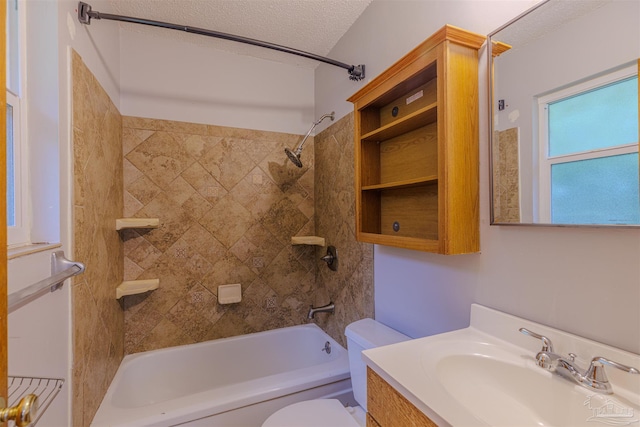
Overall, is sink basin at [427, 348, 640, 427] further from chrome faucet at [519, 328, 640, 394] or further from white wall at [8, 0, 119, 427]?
white wall at [8, 0, 119, 427]

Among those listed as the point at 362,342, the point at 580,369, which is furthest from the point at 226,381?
the point at 580,369

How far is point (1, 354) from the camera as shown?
0.45 metres

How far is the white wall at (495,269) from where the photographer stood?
2.28 ft

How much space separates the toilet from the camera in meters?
1.25

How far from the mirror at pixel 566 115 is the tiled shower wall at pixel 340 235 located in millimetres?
910

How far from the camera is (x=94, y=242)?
1315mm

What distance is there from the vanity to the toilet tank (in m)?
0.42

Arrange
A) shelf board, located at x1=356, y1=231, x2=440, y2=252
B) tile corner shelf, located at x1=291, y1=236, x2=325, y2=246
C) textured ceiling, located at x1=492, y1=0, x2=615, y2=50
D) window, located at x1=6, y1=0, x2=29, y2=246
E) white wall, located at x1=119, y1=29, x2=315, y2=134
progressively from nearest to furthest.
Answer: textured ceiling, located at x1=492, y1=0, x2=615, y2=50, window, located at x1=6, y1=0, x2=29, y2=246, shelf board, located at x1=356, y1=231, x2=440, y2=252, white wall, located at x1=119, y1=29, x2=315, y2=134, tile corner shelf, located at x1=291, y1=236, x2=325, y2=246

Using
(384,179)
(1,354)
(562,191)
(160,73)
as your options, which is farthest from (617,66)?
(160,73)

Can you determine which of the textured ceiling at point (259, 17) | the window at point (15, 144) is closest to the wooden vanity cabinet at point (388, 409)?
the window at point (15, 144)

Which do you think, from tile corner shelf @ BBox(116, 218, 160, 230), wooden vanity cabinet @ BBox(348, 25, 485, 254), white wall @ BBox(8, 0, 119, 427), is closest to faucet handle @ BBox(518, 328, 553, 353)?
wooden vanity cabinet @ BBox(348, 25, 485, 254)

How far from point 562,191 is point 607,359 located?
0.43 meters

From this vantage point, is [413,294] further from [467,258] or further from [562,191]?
[562,191]

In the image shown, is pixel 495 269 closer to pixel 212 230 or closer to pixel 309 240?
pixel 309 240
